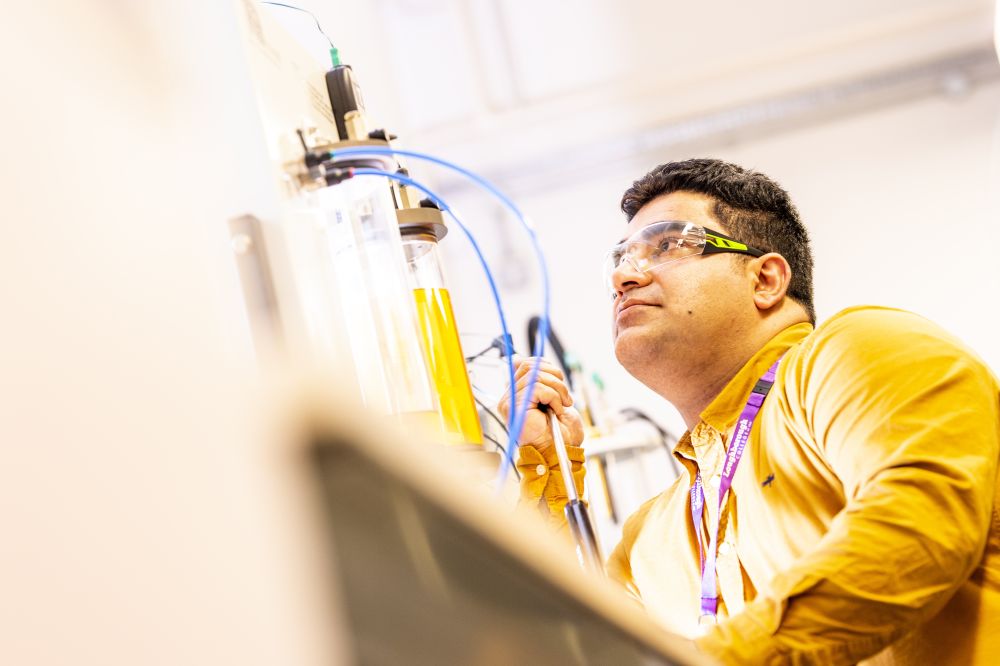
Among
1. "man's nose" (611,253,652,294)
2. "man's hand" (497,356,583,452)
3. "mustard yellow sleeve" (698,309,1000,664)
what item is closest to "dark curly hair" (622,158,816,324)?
"man's nose" (611,253,652,294)

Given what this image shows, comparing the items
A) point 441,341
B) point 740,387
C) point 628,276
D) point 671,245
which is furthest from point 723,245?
point 441,341

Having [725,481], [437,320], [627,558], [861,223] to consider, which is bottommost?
[627,558]

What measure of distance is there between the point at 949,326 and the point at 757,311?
2.87 m

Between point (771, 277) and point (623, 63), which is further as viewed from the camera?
point (623, 63)

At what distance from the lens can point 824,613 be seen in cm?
103

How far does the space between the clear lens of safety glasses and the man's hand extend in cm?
37

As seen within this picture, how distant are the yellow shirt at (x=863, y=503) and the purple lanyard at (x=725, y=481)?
0.02m

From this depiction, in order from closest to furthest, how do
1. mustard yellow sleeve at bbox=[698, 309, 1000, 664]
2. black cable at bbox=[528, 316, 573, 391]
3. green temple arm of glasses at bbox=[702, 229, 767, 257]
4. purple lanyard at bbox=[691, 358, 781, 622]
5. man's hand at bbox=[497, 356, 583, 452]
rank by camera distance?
mustard yellow sleeve at bbox=[698, 309, 1000, 664], purple lanyard at bbox=[691, 358, 781, 622], man's hand at bbox=[497, 356, 583, 452], green temple arm of glasses at bbox=[702, 229, 767, 257], black cable at bbox=[528, 316, 573, 391]

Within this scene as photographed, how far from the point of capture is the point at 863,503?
1.11 m

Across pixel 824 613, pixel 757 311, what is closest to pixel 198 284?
pixel 824 613

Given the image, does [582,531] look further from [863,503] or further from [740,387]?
[740,387]

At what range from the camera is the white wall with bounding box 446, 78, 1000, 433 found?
4547 mm

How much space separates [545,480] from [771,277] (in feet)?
2.32

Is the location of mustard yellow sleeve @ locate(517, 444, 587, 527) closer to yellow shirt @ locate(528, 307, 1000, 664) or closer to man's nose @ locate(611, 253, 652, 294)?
yellow shirt @ locate(528, 307, 1000, 664)
